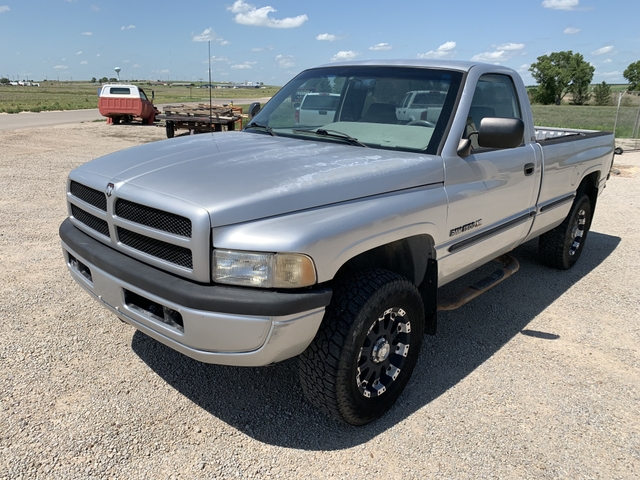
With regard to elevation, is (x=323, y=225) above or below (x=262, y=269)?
above

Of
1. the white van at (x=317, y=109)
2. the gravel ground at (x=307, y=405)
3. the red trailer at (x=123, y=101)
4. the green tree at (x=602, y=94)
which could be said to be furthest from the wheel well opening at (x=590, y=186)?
the green tree at (x=602, y=94)

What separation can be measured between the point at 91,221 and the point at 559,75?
199ft

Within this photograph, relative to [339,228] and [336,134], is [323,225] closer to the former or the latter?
[339,228]

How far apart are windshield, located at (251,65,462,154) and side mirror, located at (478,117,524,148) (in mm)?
254

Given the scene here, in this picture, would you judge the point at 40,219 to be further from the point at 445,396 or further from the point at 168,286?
the point at 445,396

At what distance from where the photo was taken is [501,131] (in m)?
3.00

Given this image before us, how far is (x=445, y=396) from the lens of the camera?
3.08m

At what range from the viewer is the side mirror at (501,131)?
2.99 meters

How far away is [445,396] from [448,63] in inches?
89.2

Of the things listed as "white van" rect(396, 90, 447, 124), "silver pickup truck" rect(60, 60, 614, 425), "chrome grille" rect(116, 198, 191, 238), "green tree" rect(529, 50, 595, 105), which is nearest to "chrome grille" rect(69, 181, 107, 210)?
"silver pickup truck" rect(60, 60, 614, 425)

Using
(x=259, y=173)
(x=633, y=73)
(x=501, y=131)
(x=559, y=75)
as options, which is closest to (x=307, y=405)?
(x=259, y=173)

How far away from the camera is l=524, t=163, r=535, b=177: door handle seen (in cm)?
384

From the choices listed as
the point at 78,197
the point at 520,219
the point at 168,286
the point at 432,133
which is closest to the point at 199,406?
the point at 168,286

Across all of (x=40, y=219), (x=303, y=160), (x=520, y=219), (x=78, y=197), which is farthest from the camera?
(x=40, y=219)
